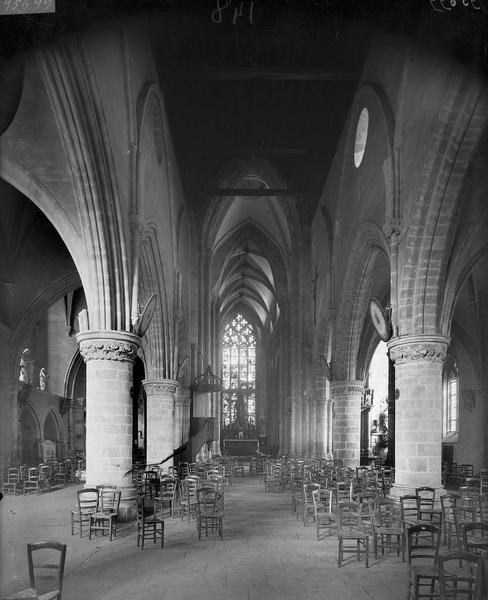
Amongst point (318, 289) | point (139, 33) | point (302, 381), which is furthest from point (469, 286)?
point (139, 33)

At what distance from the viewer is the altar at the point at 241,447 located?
43250mm

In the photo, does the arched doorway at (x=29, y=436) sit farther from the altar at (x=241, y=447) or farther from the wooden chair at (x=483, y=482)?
the wooden chair at (x=483, y=482)

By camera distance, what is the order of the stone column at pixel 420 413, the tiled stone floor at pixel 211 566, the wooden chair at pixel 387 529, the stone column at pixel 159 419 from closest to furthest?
the tiled stone floor at pixel 211 566
the wooden chair at pixel 387 529
the stone column at pixel 420 413
the stone column at pixel 159 419

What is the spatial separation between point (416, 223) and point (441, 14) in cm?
856

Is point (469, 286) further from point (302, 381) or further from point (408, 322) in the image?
point (408, 322)

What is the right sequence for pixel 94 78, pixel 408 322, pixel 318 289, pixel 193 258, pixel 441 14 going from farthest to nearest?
pixel 193 258 < pixel 318 289 < pixel 408 322 < pixel 94 78 < pixel 441 14

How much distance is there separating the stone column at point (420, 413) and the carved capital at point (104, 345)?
6.11 meters

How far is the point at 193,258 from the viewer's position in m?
31.9

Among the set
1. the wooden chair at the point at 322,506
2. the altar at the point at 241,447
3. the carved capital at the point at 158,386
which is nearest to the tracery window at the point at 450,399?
the carved capital at the point at 158,386

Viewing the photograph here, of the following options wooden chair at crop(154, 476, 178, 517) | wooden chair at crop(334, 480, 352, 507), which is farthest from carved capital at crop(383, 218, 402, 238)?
wooden chair at crop(154, 476, 178, 517)

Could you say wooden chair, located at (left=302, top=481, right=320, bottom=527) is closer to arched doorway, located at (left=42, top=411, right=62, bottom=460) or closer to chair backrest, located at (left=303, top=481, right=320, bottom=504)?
chair backrest, located at (left=303, top=481, right=320, bottom=504)

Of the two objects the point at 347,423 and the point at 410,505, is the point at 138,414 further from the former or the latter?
the point at 410,505

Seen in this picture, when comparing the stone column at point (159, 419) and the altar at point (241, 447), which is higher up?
the stone column at point (159, 419)

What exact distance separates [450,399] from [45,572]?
25.5 meters
